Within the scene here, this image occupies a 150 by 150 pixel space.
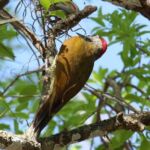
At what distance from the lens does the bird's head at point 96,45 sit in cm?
163

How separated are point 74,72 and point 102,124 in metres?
0.16

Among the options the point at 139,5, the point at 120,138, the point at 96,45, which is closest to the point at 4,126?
the point at 120,138

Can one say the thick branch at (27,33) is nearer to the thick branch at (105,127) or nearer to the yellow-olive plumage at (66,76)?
the yellow-olive plumage at (66,76)

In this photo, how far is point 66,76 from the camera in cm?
150

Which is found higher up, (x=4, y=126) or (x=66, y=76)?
(x=4, y=126)

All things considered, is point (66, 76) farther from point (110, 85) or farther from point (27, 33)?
point (110, 85)

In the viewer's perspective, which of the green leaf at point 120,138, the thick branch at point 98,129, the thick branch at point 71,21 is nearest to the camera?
the thick branch at point 98,129

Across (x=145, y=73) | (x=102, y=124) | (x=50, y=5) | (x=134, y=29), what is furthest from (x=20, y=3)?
(x=145, y=73)

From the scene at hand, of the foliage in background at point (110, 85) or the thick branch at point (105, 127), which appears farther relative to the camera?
the foliage in background at point (110, 85)

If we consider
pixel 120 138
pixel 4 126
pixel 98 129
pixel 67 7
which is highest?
pixel 67 7

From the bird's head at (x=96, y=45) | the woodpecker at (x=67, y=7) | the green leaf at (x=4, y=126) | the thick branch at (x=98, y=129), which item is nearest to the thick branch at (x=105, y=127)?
the thick branch at (x=98, y=129)

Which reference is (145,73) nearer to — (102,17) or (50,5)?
(102,17)

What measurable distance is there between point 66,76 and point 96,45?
0.21 metres

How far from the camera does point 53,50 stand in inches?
62.2
